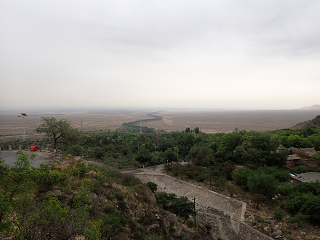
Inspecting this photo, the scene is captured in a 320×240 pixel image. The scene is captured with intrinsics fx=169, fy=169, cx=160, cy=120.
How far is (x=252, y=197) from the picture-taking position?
57.6 ft

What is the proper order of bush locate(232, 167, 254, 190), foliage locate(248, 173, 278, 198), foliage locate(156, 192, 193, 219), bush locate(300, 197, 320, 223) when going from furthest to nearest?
bush locate(232, 167, 254, 190) < foliage locate(248, 173, 278, 198) < foliage locate(156, 192, 193, 219) < bush locate(300, 197, 320, 223)

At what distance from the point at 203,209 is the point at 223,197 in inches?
106

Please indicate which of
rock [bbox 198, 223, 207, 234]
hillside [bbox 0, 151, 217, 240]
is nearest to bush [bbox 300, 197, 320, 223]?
hillside [bbox 0, 151, 217, 240]

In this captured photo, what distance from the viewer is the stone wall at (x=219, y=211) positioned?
14273mm

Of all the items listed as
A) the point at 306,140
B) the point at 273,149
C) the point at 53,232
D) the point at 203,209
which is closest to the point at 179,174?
the point at 203,209

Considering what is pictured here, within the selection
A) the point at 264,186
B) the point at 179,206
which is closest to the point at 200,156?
the point at 264,186

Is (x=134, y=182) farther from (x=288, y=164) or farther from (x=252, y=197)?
(x=288, y=164)

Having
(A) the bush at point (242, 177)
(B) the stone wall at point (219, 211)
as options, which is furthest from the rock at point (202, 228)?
(A) the bush at point (242, 177)

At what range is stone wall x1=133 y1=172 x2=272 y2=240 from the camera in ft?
46.8

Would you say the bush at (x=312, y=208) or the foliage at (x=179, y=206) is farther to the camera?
the foliage at (x=179, y=206)

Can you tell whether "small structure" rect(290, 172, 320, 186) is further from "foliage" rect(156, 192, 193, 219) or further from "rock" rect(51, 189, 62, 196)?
"rock" rect(51, 189, 62, 196)

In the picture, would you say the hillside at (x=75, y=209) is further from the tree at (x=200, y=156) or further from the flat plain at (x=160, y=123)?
the flat plain at (x=160, y=123)

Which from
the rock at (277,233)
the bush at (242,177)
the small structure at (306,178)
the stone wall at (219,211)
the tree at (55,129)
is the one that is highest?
the tree at (55,129)

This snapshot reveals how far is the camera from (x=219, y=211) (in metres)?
17.2
